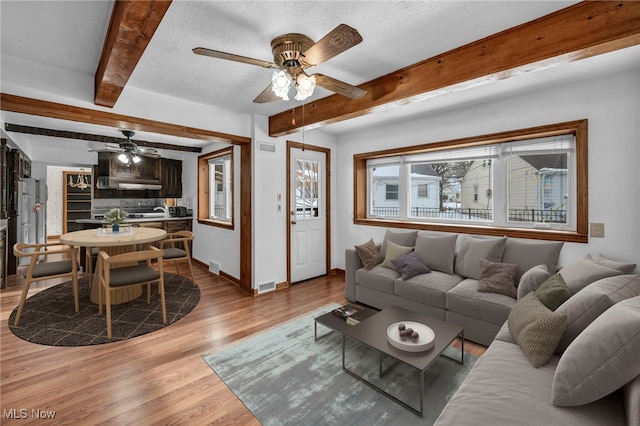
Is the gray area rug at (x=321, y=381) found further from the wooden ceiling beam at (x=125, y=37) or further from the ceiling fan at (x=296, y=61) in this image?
the wooden ceiling beam at (x=125, y=37)

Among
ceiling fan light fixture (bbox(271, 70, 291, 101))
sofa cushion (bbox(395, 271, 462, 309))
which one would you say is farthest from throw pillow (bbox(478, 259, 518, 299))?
ceiling fan light fixture (bbox(271, 70, 291, 101))

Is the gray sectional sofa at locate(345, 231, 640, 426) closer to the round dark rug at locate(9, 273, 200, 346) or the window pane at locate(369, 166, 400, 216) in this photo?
the window pane at locate(369, 166, 400, 216)

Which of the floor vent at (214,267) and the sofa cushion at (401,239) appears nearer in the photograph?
the sofa cushion at (401,239)

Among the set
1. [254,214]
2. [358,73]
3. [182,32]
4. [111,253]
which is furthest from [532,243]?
[111,253]

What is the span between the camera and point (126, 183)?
6.07m

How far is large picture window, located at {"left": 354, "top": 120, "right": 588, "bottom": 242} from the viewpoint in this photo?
292 cm

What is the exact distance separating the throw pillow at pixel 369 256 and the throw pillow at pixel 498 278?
1.17 metres

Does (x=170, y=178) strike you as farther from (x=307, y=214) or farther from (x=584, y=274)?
(x=584, y=274)

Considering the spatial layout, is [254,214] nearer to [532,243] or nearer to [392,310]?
[392,310]

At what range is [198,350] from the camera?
100 inches

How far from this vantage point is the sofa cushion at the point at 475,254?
2.98 meters

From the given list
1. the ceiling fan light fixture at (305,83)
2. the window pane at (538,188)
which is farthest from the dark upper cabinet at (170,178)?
the window pane at (538,188)

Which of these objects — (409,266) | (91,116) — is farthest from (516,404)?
(91,116)

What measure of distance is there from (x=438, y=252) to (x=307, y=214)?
6.94 ft
